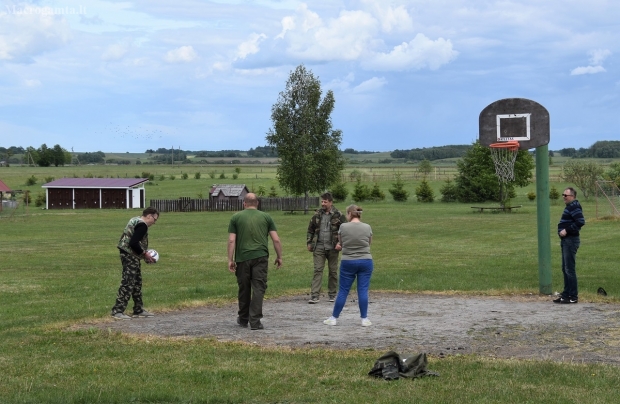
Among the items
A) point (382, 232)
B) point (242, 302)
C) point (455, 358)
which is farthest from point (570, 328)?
point (382, 232)

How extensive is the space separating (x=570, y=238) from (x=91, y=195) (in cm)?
7454

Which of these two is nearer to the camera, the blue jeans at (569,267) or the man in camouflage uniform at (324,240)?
the blue jeans at (569,267)

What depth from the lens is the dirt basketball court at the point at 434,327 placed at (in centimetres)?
1120

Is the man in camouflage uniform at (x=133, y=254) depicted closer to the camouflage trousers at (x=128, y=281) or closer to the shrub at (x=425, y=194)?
the camouflage trousers at (x=128, y=281)

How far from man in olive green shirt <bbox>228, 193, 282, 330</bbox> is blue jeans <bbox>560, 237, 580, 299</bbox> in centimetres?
586

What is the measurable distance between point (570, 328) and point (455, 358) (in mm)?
3153

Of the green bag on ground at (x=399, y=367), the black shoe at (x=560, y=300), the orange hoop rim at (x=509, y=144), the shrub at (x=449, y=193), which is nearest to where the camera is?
the green bag on ground at (x=399, y=367)

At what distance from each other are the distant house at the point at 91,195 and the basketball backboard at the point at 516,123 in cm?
6921

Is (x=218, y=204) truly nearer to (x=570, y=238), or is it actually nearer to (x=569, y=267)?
(x=570, y=238)

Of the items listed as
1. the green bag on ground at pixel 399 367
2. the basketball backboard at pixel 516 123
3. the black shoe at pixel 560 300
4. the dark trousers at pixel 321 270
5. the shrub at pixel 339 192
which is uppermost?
the basketball backboard at pixel 516 123

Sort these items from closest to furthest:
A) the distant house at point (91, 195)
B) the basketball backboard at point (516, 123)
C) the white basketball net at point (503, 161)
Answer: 1. the basketball backboard at point (516, 123)
2. the white basketball net at point (503, 161)
3. the distant house at point (91, 195)

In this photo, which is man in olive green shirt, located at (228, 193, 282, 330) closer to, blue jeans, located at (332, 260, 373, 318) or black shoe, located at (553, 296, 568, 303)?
blue jeans, located at (332, 260, 373, 318)

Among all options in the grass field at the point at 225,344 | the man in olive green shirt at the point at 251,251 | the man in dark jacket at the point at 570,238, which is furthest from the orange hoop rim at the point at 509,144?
the man in olive green shirt at the point at 251,251

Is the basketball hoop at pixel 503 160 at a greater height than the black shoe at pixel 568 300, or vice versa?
the basketball hoop at pixel 503 160
